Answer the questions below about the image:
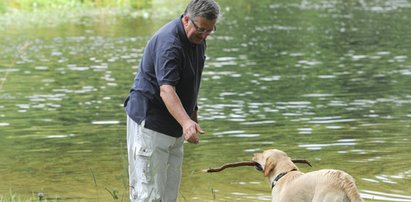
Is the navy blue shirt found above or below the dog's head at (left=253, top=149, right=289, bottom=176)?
above

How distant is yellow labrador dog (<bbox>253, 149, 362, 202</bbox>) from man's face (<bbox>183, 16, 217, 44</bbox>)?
1.29 m

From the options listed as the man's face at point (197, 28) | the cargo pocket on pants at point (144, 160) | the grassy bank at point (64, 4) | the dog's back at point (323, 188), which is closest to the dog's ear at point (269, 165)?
the dog's back at point (323, 188)

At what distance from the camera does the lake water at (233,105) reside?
12.0 metres

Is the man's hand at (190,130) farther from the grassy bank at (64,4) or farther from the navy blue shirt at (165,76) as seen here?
the grassy bank at (64,4)

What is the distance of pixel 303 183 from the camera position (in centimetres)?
739

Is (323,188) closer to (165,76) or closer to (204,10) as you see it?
(165,76)

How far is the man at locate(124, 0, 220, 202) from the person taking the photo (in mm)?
6980

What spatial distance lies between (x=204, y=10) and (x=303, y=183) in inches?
63.5

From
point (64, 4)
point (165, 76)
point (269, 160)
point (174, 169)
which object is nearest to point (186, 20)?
point (165, 76)

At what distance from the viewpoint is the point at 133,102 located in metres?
7.43

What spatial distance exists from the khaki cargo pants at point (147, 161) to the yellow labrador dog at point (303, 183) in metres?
0.83

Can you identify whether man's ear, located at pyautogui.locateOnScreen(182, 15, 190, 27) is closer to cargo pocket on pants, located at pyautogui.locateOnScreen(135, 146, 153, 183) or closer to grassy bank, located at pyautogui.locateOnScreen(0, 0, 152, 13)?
cargo pocket on pants, located at pyautogui.locateOnScreen(135, 146, 153, 183)

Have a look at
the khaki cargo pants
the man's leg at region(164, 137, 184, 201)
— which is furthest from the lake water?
the khaki cargo pants

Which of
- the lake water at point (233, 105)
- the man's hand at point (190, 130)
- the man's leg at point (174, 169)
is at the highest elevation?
the man's hand at point (190, 130)
